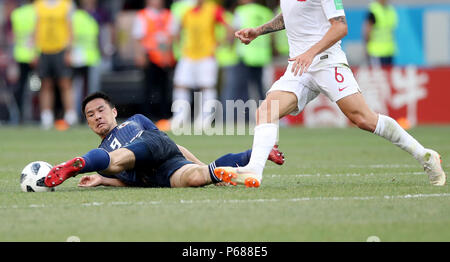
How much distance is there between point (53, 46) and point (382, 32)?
21.4 feet

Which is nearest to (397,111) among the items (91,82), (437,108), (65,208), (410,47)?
(437,108)

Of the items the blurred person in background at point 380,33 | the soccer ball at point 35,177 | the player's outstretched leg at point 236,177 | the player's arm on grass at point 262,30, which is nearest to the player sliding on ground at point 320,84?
the player's outstretched leg at point 236,177

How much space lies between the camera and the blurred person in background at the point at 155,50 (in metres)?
18.8

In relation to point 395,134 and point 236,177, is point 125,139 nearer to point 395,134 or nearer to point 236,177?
point 236,177

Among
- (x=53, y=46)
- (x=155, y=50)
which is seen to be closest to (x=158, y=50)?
(x=155, y=50)

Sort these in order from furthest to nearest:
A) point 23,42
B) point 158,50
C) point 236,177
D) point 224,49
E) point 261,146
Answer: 1. point 224,49
2. point 23,42
3. point 158,50
4. point 261,146
5. point 236,177

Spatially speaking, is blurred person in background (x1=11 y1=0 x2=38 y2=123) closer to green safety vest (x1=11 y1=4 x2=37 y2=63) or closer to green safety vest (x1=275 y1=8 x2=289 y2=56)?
green safety vest (x1=11 y1=4 x2=37 y2=63)

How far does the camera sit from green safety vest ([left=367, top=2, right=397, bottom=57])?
19.1 metres

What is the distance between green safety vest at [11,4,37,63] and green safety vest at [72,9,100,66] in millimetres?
893

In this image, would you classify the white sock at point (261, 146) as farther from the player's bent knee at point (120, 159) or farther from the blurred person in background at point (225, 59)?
the blurred person in background at point (225, 59)

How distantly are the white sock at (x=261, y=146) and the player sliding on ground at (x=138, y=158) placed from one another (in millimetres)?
248

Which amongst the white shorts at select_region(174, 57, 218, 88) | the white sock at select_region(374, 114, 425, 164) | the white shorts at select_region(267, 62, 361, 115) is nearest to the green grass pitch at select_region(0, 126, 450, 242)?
the white sock at select_region(374, 114, 425, 164)

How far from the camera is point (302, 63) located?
737cm
